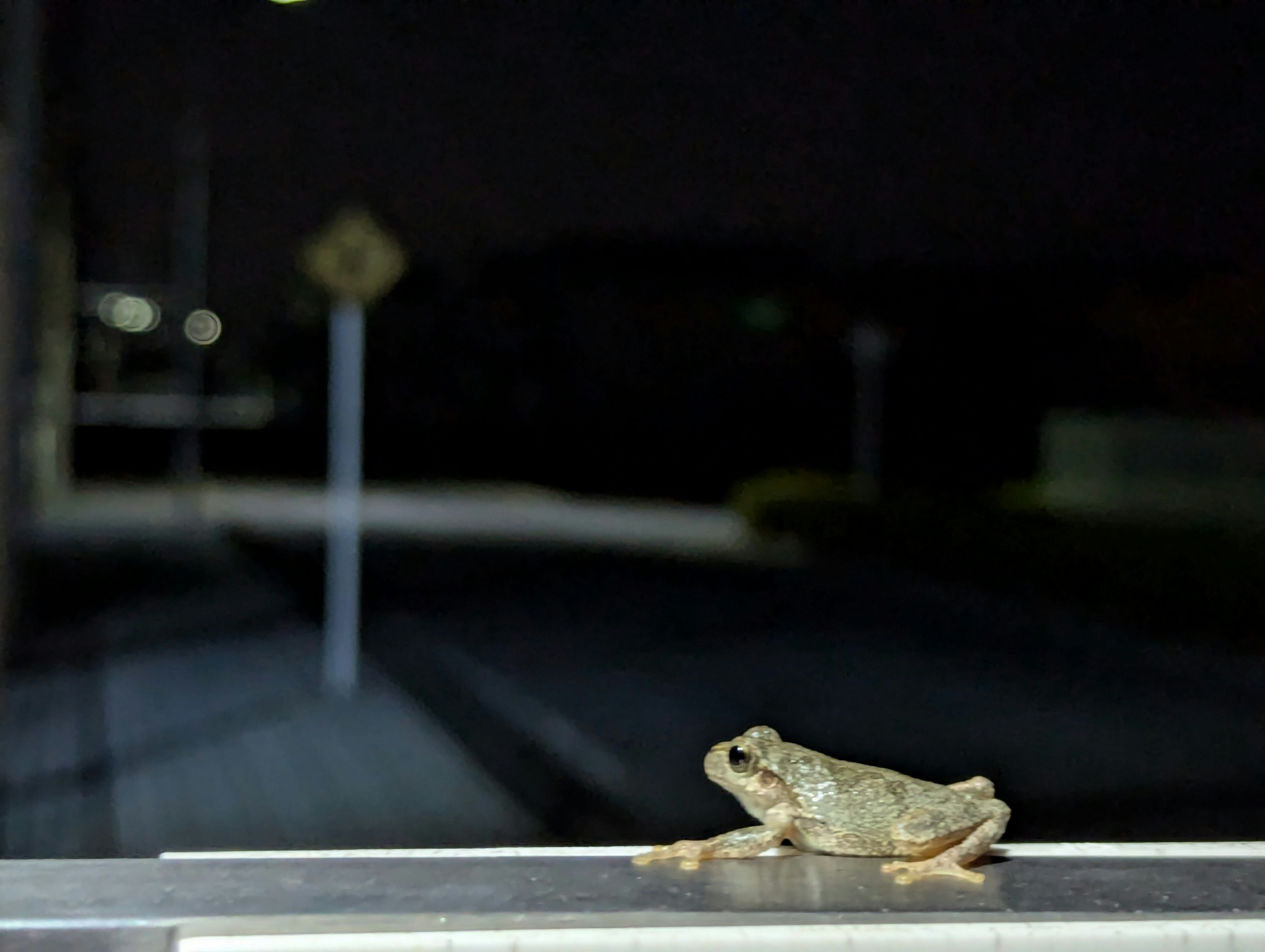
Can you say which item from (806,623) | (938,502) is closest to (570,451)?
(806,623)

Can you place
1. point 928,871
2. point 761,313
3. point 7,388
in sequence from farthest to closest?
point 761,313, point 7,388, point 928,871

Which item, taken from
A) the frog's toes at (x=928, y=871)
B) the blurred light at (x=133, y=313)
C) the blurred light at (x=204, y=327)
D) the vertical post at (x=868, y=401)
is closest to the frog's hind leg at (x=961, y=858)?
the frog's toes at (x=928, y=871)

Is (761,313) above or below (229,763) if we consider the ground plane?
above

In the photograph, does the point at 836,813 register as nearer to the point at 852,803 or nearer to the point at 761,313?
the point at 852,803

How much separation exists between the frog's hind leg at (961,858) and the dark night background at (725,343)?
8.0 inches

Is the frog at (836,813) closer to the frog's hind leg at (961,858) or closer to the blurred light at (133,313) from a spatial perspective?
the frog's hind leg at (961,858)

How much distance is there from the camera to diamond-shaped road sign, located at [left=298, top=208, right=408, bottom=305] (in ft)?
7.08

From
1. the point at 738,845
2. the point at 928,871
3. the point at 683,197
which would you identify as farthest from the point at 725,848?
the point at 683,197

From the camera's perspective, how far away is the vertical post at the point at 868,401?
2.21 m

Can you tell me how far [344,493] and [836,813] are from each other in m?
1.05

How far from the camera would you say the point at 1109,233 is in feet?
7.44

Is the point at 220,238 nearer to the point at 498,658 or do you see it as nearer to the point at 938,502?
the point at 498,658

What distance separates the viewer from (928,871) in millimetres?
1975

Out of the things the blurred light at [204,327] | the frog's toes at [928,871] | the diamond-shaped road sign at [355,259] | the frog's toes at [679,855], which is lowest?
the frog's toes at [679,855]
